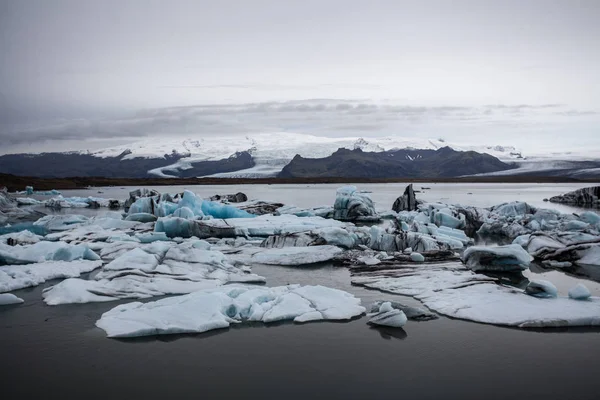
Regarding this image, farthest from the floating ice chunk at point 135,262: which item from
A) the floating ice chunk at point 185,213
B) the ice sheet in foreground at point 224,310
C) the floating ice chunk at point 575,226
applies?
the floating ice chunk at point 575,226

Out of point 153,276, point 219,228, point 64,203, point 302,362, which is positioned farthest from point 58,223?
point 302,362

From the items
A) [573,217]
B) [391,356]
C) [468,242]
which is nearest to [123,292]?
[391,356]

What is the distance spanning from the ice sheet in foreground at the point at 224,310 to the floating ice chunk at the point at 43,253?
5290mm

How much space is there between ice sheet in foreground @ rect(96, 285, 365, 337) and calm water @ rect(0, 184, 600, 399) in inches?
7.5

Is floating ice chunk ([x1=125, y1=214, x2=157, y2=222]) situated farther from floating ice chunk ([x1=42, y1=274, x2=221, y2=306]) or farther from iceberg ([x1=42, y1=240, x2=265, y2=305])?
floating ice chunk ([x1=42, y1=274, x2=221, y2=306])

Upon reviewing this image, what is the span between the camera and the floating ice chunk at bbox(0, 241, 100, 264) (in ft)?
39.1

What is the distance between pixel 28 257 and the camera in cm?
1209

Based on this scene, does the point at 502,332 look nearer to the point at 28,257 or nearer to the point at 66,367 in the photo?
the point at 66,367

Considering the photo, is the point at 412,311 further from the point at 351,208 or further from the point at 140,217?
the point at 140,217

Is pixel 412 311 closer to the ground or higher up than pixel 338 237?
closer to the ground

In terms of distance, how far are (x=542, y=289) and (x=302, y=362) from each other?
516 cm

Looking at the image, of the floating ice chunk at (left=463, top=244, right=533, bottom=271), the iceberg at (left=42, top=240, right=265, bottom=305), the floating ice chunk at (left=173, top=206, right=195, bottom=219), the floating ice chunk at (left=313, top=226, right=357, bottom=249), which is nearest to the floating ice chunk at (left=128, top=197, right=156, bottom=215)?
the floating ice chunk at (left=173, top=206, right=195, bottom=219)

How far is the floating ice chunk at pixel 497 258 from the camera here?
445 inches

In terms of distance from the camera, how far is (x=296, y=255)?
42.8ft
